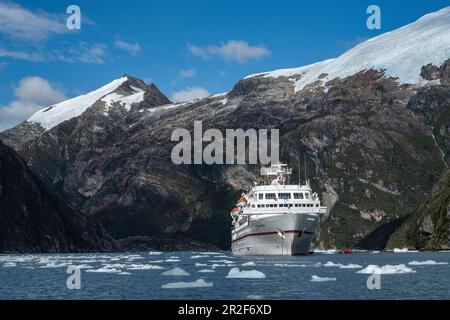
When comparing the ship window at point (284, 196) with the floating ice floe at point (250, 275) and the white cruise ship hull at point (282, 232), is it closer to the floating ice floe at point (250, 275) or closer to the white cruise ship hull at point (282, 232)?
the white cruise ship hull at point (282, 232)

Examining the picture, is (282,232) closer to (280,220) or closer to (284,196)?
(280,220)

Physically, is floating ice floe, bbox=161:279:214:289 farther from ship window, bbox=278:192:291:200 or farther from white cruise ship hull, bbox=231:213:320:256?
ship window, bbox=278:192:291:200

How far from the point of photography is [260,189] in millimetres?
191125

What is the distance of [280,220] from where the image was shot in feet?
576

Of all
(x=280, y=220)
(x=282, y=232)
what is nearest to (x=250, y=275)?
(x=280, y=220)

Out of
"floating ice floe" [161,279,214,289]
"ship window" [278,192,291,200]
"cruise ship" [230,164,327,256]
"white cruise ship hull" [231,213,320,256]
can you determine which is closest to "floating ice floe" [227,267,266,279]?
"floating ice floe" [161,279,214,289]

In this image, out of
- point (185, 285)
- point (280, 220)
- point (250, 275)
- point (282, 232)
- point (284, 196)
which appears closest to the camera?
point (185, 285)

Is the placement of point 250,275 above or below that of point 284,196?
below

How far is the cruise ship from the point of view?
577 feet

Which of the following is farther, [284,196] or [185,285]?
[284,196]

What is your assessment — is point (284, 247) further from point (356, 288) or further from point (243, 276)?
point (356, 288)

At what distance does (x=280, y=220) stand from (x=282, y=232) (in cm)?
310
